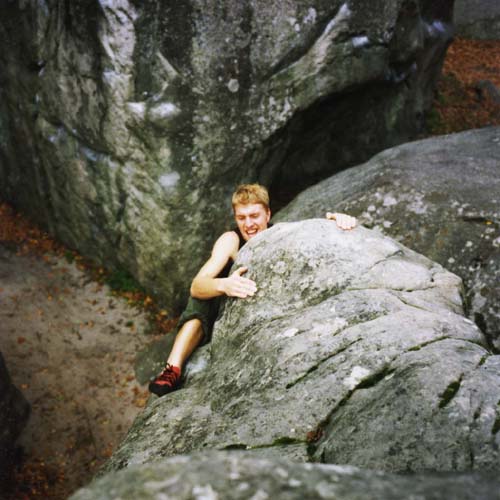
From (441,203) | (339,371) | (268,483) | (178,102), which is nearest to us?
(268,483)

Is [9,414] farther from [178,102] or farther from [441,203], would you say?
[441,203]

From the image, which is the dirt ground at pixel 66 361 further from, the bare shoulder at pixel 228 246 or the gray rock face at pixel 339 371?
the bare shoulder at pixel 228 246

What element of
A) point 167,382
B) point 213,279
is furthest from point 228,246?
point 167,382

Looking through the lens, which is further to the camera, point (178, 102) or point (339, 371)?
point (178, 102)

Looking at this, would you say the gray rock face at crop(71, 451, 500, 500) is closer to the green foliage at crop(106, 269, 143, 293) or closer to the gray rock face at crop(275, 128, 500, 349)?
the gray rock face at crop(275, 128, 500, 349)

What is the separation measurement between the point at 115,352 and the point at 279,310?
5.10 m

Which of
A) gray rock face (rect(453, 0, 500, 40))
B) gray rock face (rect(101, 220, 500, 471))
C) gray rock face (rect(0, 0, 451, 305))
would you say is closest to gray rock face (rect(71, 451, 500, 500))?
gray rock face (rect(101, 220, 500, 471))

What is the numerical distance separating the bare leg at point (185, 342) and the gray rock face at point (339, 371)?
200 millimetres

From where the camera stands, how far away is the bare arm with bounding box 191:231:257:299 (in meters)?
4.68

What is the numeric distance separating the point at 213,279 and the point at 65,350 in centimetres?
466

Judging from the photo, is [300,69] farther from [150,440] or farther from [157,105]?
[150,440]

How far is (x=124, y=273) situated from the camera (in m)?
9.62

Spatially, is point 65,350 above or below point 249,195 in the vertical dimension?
below

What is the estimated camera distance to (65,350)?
28.0 ft
